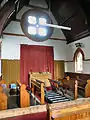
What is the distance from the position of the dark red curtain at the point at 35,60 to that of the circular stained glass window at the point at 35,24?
0.61 metres

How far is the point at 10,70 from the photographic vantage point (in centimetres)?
755

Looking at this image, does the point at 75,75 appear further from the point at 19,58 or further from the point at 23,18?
the point at 23,18

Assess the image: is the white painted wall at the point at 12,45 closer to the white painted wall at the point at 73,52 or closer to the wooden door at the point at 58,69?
the wooden door at the point at 58,69

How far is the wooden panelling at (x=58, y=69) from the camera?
28.0ft

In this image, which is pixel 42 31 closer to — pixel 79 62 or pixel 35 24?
pixel 35 24

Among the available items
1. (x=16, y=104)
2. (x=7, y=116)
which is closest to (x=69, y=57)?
(x=16, y=104)

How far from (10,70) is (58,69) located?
2884mm

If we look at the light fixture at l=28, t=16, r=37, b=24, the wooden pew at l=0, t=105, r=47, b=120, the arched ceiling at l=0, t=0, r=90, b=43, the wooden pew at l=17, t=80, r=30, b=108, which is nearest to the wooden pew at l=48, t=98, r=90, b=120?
the wooden pew at l=0, t=105, r=47, b=120

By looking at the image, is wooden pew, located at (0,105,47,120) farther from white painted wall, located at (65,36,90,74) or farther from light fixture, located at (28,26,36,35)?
light fixture, located at (28,26,36,35)

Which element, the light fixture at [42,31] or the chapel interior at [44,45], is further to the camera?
the light fixture at [42,31]

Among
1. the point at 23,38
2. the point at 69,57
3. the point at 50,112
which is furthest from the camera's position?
the point at 69,57

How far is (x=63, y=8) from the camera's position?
7316mm

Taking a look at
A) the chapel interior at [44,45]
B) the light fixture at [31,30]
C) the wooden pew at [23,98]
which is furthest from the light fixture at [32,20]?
the wooden pew at [23,98]

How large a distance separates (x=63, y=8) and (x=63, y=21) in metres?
0.92
